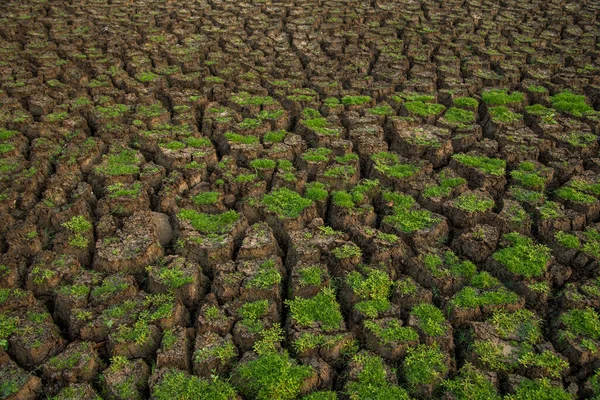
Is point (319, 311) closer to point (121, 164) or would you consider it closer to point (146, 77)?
point (121, 164)

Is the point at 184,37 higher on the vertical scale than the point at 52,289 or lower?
higher

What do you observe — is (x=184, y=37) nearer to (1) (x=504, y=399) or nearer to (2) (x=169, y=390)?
(2) (x=169, y=390)

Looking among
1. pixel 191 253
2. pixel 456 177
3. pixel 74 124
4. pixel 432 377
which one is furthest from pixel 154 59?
pixel 432 377

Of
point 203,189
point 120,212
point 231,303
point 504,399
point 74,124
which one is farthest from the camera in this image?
point 74,124

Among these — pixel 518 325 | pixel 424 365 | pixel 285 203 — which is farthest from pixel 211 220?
pixel 518 325

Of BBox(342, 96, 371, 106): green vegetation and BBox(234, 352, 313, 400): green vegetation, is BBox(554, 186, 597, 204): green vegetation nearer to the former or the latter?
BBox(342, 96, 371, 106): green vegetation

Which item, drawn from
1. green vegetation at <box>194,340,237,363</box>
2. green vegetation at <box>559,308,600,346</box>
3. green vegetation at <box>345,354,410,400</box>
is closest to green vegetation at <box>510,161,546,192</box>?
green vegetation at <box>559,308,600,346</box>

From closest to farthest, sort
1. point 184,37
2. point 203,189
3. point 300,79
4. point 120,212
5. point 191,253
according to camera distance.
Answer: point 191,253 < point 120,212 < point 203,189 < point 300,79 < point 184,37
